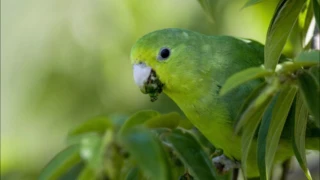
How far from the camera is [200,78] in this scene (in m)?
1.15

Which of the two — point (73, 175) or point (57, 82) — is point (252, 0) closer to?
point (73, 175)

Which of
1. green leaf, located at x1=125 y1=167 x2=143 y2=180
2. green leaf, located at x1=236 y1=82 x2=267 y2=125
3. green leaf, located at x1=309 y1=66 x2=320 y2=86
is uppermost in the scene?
green leaf, located at x1=125 y1=167 x2=143 y2=180

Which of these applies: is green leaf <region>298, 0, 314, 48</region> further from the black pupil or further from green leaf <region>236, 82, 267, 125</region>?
green leaf <region>236, 82, 267, 125</region>

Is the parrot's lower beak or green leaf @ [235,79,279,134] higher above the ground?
the parrot's lower beak

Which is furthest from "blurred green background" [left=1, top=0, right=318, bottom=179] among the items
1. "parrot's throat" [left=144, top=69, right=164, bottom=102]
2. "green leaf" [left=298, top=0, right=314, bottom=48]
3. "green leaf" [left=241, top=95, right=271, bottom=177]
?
"green leaf" [left=241, top=95, right=271, bottom=177]

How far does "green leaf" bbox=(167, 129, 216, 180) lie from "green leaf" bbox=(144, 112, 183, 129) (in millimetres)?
37

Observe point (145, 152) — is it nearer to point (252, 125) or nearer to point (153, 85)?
point (252, 125)

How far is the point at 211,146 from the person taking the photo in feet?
4.03

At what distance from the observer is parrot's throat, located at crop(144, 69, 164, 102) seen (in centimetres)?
110

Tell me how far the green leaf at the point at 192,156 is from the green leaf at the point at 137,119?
0.05m

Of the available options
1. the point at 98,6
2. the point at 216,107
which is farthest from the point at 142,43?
the point at 98,6

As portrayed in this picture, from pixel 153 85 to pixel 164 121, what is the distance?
313mm

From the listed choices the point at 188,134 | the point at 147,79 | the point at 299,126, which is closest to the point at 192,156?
the point at 188,134

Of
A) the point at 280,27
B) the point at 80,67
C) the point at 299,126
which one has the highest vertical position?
the point at 80,67
